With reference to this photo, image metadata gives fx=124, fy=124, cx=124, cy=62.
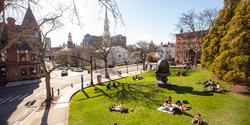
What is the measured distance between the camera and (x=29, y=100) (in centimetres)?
1689

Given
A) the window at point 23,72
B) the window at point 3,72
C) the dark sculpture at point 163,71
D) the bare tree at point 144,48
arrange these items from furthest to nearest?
the bare tree at point 144,48 < the window at point 23,72 < the window at point 3,72 < the dark sculpture at point 163,71

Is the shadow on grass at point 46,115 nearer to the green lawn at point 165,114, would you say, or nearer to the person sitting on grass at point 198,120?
the green lawn at point 165,114

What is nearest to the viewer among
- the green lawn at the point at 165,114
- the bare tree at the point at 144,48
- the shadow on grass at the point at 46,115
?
the green lawn at the point at 165,114

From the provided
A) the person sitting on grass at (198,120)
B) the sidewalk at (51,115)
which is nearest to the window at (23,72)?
the sidewalk at (51,115)

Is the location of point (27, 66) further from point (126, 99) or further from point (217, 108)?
point (217, 108)

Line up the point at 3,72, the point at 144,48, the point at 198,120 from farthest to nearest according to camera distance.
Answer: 1. the point at 144,48
2. the point at 3,72
3. the point at 198,120

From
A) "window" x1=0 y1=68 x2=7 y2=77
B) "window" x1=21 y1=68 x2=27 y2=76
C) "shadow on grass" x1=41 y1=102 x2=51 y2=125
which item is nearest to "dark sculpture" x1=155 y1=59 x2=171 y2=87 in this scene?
"shadow on grass" x1=41 y1=102 x2=51 y2=125

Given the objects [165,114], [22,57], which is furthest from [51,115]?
[22,57]

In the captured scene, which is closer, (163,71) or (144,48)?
(163,71)

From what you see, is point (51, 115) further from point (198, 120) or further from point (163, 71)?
point (163, 71)

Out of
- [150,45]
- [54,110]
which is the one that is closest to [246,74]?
[54,110]

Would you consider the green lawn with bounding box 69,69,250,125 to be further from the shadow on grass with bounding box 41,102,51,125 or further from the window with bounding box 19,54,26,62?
the window with bounding box 19,54,26,62

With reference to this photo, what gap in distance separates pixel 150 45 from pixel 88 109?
1415 inches

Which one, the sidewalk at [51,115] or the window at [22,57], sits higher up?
the window at [22,57]
